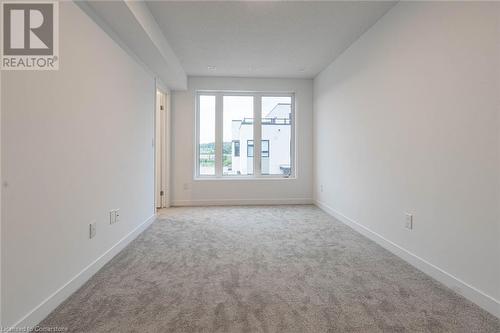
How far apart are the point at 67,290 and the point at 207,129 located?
384cm

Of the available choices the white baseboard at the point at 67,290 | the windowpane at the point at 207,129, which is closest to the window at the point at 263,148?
the windowpane at the point at 207,129

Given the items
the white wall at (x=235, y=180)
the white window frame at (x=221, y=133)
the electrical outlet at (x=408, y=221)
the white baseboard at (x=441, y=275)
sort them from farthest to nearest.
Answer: the white window frame at (x=221, y=133)
the white wall at (x=235, y=180)
the electrical outlet at (x=408, y=221)
the white baseboard at (x=441, y=275)

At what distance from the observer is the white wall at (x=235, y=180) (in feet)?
16.5

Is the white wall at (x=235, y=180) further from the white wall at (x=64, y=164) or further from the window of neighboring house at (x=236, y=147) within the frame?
the white wall at (x=64, y=164)

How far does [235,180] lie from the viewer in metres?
5.20

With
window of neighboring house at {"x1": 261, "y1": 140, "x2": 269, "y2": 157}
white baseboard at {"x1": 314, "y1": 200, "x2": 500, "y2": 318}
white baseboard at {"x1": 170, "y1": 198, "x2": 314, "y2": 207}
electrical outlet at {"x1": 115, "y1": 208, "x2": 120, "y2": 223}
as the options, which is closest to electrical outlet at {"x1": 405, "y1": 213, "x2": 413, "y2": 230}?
white baseboard at {"x1": 314, "y1": 200, "x2": 500, "y2": 318}

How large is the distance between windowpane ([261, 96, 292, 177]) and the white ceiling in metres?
1.07

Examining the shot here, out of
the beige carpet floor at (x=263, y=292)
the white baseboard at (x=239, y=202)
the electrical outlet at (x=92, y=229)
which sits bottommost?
the beige carpet floor at (x=263, y=292)

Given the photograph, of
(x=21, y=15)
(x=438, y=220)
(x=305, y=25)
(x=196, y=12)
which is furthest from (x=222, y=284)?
(x=305, y=25)

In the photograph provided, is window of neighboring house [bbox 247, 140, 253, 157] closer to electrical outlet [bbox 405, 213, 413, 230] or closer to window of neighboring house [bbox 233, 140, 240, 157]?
window of neighboring house [bbox 233, 140, 240, 157]

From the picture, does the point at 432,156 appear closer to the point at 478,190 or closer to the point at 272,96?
the point at 478,190

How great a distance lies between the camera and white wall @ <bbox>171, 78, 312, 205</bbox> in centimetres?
504

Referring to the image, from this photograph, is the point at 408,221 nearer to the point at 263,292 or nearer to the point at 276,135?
the point at 263,292

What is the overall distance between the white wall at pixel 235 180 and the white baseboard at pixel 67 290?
2.26 m
